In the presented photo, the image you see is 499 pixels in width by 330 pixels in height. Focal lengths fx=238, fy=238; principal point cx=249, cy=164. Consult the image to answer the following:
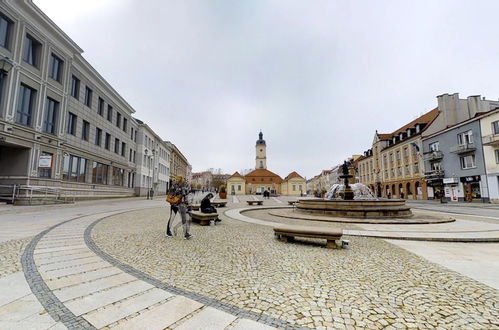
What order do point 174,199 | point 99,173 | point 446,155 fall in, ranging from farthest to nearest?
point 446,155, point 99,173, point 174,199

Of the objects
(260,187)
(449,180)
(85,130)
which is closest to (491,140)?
(449,180)

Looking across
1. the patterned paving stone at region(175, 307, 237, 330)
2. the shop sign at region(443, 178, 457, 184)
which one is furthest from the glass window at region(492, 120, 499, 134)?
the patterned paving stone at region(175, 307, 237, 330)

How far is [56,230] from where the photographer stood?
26.0 ft

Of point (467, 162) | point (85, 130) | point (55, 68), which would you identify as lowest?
point (467, 162)

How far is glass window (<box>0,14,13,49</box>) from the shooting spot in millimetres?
16016

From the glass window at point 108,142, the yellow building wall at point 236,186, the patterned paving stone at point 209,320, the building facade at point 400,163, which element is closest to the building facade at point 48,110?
the glass window at point 108,142

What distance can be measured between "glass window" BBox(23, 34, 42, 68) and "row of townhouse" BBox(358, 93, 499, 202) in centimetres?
4388

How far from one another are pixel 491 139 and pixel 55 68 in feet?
149

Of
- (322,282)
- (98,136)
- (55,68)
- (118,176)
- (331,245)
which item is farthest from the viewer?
(118,176)

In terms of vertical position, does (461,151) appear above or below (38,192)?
above

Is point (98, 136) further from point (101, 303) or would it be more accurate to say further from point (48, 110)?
point (101, 303)

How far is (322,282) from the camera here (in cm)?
396

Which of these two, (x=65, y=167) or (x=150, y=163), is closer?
(x=65, y=167)

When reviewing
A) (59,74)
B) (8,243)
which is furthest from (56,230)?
(59,74)
